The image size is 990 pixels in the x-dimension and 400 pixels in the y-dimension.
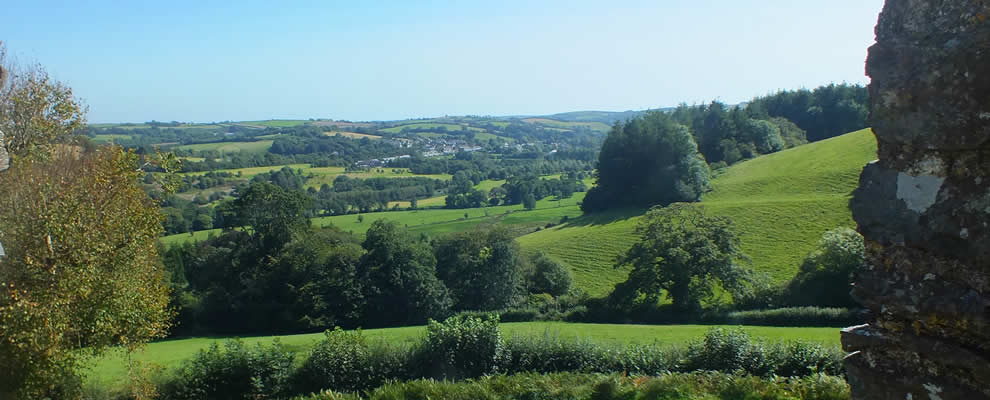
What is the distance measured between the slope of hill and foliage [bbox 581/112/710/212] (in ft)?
10.3

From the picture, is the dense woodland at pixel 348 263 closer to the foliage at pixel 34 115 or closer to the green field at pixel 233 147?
the foliage at pixel 34 115

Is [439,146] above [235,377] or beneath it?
above

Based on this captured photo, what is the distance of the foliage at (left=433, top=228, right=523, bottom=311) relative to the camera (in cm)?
4178

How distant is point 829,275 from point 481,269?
22848 millimetres

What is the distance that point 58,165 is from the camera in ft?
52.5

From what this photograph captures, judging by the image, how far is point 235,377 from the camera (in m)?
17.4

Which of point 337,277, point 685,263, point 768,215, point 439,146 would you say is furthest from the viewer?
point 439,146

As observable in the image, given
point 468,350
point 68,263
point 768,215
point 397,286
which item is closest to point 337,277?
point 397,286

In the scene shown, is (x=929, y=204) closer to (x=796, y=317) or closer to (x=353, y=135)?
(x=796, y=317)

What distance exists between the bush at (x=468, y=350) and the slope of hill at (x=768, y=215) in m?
22.1

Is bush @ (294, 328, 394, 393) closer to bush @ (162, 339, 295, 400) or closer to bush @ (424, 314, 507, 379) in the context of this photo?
bush @ (162, 339, 295, 400)

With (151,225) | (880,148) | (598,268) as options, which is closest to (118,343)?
(151,225)

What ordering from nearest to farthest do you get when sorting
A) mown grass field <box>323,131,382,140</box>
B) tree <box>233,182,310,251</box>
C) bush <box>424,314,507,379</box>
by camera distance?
bush <box>424,314,507,379</box>
tree <box>233,182,310,251</box>
mown grass field <box>323,131,382,140</box>

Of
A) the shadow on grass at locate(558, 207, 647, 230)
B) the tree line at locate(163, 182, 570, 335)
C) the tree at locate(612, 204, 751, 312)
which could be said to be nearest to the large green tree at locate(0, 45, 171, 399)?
the tree line at locate(163, 182, 570, 335)
